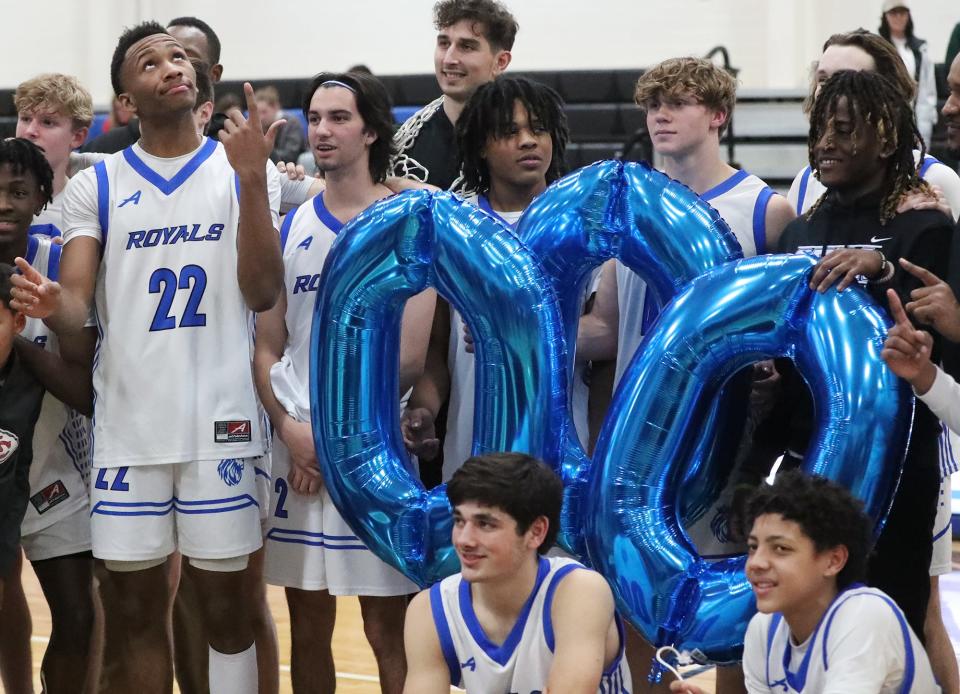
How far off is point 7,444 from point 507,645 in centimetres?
144

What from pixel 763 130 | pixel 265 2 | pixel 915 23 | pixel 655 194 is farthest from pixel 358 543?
pixel 265 2

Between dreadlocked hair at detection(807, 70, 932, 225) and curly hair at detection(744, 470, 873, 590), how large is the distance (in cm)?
65

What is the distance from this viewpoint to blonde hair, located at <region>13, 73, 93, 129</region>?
426cm

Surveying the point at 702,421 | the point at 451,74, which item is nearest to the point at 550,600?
the point at 702,421

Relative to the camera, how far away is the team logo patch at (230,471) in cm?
358

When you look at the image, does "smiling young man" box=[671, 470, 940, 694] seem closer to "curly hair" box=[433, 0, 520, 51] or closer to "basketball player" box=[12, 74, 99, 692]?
"basketball player" box=[12, 74, 99, 692]

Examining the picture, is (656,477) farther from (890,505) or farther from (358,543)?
(358,543)

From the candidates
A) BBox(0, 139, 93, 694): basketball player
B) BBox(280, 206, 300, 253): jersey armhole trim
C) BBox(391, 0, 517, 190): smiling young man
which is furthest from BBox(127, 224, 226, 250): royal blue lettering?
BBox(391, 0, 517, 190): smiling young man

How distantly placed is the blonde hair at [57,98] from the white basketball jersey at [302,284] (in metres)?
0.96

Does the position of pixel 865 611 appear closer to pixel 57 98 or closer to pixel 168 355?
pixel 168 355

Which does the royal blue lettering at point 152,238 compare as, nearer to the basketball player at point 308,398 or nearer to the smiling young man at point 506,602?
the basketball player at point 308,398

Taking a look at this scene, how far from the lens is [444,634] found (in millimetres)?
3006

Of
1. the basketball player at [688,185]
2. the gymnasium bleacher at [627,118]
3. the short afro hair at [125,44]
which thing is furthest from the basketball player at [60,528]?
the gymnasium bleacher at [627,118]

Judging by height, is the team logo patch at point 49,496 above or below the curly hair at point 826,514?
below
